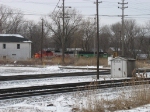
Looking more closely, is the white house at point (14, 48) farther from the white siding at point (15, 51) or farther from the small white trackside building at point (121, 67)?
the small white trackside building at point (121, 67)

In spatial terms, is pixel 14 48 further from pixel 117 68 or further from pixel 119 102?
pixel 119 102

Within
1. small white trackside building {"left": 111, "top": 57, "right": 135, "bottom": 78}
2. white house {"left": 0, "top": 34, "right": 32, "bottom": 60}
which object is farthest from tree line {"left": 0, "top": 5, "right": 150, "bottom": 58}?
small white trackside building {"left": 111, "top": 57, "right": 135, "bottom": 78}

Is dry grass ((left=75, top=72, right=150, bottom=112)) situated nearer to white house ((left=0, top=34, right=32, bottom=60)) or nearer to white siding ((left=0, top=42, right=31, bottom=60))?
white siding ((left=0, top=42, right=31, bottom=60))

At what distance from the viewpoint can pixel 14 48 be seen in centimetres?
8244

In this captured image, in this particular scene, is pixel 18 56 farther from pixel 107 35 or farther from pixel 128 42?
pixel 107 35

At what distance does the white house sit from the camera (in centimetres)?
8144

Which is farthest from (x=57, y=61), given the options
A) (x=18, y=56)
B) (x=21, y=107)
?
(x=21, y=107)

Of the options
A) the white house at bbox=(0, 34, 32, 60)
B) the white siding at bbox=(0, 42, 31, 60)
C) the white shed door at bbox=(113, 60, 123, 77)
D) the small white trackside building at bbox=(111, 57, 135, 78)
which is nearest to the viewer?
the small white trackside building at bbox=(111, 57, 135, 78)

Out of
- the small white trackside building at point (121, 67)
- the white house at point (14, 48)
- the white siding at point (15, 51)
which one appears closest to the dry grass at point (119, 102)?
the small white trackside building at point (121, 67)

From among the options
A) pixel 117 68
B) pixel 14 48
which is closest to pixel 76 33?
pixel 14 48

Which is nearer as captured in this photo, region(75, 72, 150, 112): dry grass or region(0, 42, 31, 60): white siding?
region(75, 72, 150, 112): dry grass

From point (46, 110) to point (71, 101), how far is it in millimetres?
2422

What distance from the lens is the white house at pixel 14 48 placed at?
81.4m

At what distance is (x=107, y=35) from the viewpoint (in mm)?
138625
